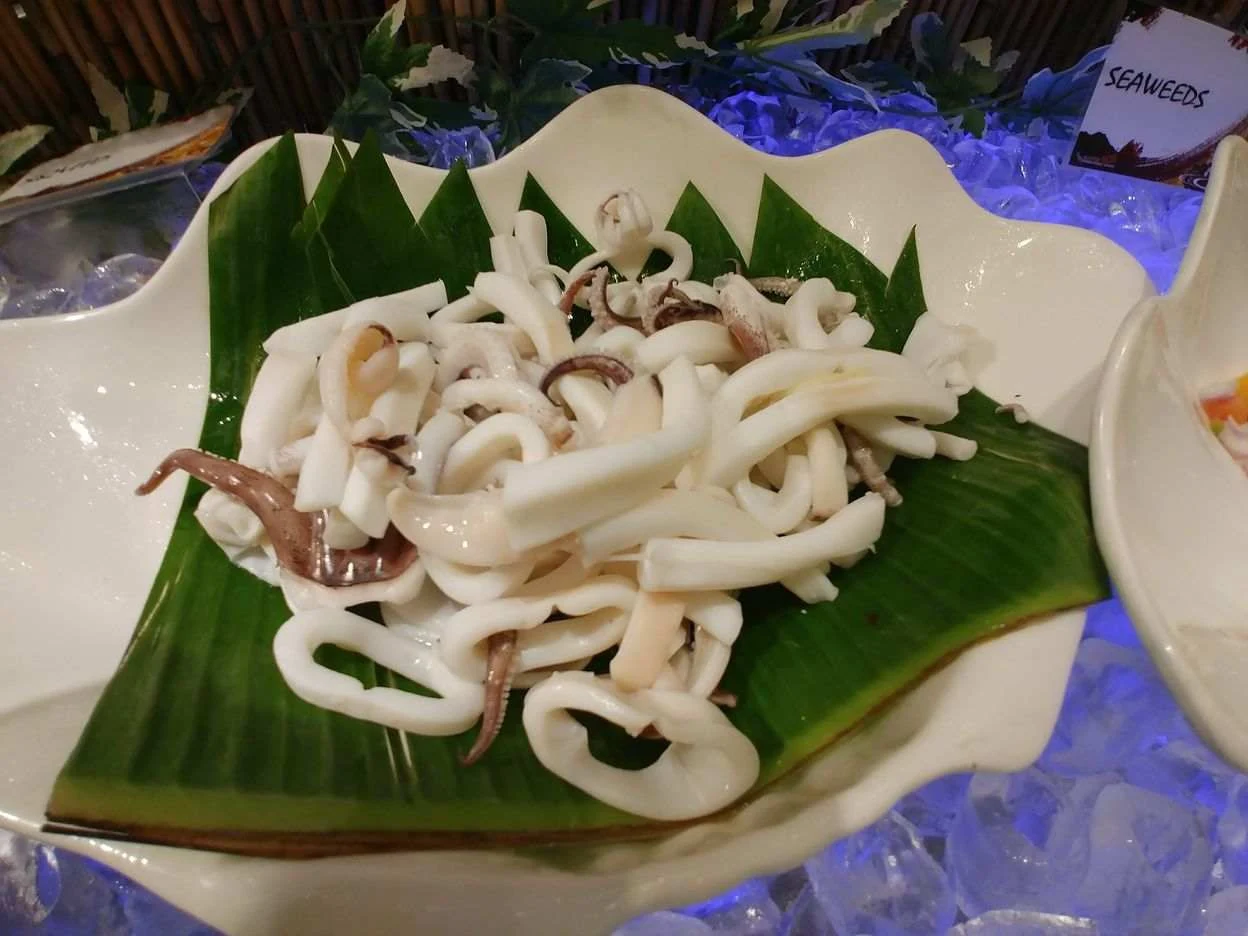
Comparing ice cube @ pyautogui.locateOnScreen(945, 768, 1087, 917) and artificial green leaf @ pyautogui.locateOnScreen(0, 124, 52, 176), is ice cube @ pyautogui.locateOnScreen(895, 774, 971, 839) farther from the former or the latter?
artificial green leaf @ pyautogui.locateOnScreen(0, 124, 52, 176)

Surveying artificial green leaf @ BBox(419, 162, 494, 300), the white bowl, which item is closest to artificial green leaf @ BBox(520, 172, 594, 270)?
artificial green leaf @ BBox(419, 162, 494, 300)

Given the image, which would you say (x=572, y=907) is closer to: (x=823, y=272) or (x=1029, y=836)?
(x=1029, y=836)

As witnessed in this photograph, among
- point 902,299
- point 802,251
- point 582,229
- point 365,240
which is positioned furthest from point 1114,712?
point 365,240

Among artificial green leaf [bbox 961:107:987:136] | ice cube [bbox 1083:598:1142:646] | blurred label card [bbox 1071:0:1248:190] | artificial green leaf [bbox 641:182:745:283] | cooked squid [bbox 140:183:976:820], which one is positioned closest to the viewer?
cooked squid [bbox 140:183:976:820]

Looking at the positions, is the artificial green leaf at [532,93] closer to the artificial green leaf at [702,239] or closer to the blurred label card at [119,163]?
the artificial green leaf at [702,239]

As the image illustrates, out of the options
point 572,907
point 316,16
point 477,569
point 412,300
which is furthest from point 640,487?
point 316,16
